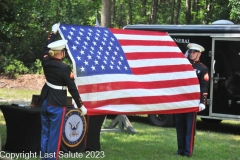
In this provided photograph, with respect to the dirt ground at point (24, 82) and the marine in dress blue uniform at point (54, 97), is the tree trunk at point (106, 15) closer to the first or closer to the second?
the dirt ground at point (24, 82)

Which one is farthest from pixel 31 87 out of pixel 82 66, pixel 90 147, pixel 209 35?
pixel 82 66

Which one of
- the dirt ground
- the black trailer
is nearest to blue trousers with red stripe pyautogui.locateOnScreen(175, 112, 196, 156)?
the black trailer

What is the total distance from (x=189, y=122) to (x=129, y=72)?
63.3 inches

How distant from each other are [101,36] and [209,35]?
214 inches

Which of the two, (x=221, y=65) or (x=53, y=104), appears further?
(x=221, y=65)

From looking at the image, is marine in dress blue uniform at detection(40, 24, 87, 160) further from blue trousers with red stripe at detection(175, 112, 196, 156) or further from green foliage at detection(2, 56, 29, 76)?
green foliage at detection(2, 56, 29, 76)

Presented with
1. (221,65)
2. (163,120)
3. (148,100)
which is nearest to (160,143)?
(148,100)

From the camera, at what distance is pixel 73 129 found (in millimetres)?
9008

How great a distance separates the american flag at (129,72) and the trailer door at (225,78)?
12.5 ft

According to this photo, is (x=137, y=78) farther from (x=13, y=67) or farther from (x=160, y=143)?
(x=13, y=67)

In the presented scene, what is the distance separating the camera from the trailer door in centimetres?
1302

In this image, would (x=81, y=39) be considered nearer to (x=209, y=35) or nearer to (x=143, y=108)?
(x=143, y=108)

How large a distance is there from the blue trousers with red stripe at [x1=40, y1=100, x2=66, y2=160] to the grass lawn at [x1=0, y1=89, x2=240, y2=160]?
1366mm

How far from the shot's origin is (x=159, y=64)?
902 cm
